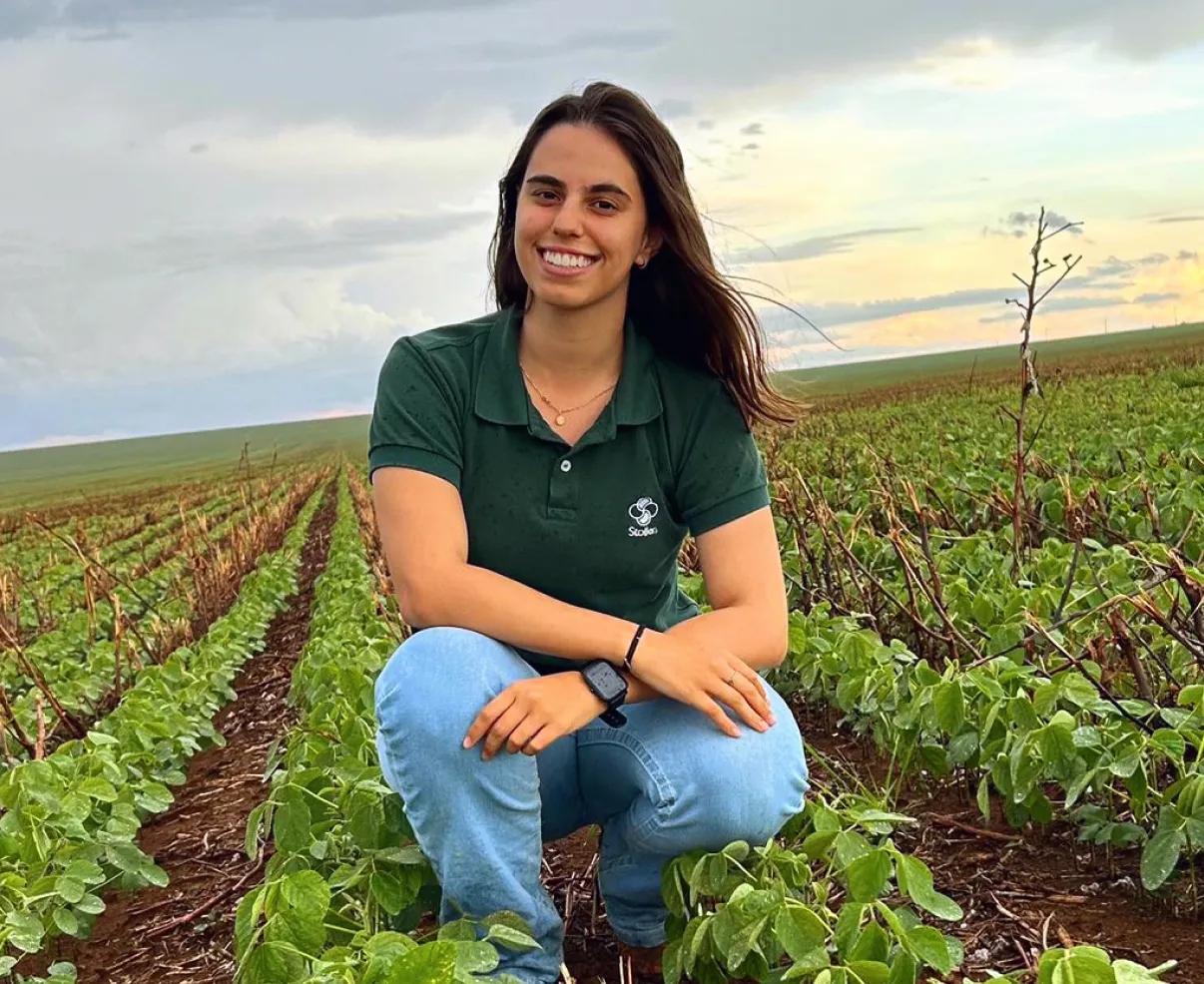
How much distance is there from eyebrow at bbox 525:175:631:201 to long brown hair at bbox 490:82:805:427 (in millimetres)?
63

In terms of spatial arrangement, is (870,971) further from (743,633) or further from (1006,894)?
(1006,894)

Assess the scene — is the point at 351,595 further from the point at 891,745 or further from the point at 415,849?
the point at 415,849

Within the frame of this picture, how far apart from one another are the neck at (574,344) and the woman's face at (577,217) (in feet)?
0.21

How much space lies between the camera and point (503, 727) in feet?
6.69

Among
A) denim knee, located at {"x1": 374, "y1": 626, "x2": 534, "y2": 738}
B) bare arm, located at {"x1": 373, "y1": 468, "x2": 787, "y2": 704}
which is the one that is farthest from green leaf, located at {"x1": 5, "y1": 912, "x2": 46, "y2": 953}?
bare arm, located at {"x1": 373, "y1": 468, "x2": 787, "y2": 704}

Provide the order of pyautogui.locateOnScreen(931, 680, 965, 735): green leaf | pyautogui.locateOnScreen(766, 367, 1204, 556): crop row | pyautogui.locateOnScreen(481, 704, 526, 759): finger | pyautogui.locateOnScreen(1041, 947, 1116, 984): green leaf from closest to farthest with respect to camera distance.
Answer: pyautogui.locateOnScreen(1041, 947, 1116, 984): green leaf → pyautogui.locateOnScreen(481, 704, 526, 759): finger → pyautogui.locateOnScreen(931, 680, 965, 735): green leaf → pyautogui.locateOnScreen(766, 367, 1204, 556): crop row

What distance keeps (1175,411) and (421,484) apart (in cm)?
1115

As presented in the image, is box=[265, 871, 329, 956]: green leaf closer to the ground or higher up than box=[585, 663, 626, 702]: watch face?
closer to the ground

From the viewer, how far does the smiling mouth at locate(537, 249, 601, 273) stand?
236 centimetres

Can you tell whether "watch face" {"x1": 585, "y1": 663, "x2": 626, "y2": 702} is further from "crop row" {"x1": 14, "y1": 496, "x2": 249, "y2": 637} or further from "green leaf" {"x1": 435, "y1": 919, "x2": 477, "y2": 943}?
"crop row" {"x1": 14, "y1": 496, "x2": 249, "y2": 637}

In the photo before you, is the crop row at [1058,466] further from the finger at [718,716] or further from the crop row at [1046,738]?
the finger at [718,716]

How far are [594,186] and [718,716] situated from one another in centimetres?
104

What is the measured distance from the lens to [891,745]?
3.20m

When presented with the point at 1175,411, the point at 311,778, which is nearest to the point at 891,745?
the point at 311,778
